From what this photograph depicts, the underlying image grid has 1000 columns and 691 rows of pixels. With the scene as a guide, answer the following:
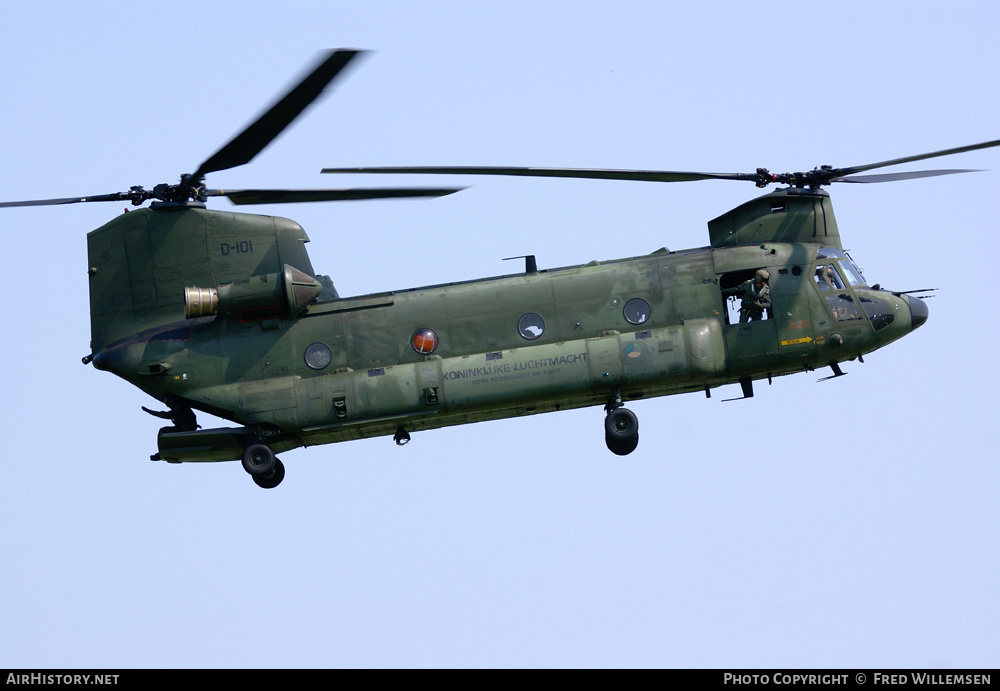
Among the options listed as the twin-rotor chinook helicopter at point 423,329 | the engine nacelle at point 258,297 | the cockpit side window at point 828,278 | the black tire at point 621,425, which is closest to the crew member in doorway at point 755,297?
the twin-rotor chinook helicopter at point 423,329

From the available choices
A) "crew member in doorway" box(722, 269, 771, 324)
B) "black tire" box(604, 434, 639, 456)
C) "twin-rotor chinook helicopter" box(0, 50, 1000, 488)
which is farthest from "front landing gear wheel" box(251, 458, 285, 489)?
"crew member in doorway" box(722, 269, 771, 324)

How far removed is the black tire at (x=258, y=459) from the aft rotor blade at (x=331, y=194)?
5149 millimetres

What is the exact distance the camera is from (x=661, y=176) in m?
30.0

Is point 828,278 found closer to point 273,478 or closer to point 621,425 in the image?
point 621,425

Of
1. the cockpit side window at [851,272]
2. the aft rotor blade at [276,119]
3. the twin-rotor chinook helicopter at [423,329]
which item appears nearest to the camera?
the aft rotor blade at [276,119]

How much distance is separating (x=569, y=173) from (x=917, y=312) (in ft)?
26.5

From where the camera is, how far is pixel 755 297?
1215 inches

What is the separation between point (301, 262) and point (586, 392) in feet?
21.2

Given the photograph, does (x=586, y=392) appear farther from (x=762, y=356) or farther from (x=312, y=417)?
(x=312, y=417)

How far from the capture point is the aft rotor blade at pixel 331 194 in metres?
28.5

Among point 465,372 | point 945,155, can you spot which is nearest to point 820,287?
point 945,155

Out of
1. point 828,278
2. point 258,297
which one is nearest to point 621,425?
point 828,278

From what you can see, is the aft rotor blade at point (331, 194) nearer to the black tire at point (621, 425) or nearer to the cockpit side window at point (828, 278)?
the black tire at point (621, 425)
